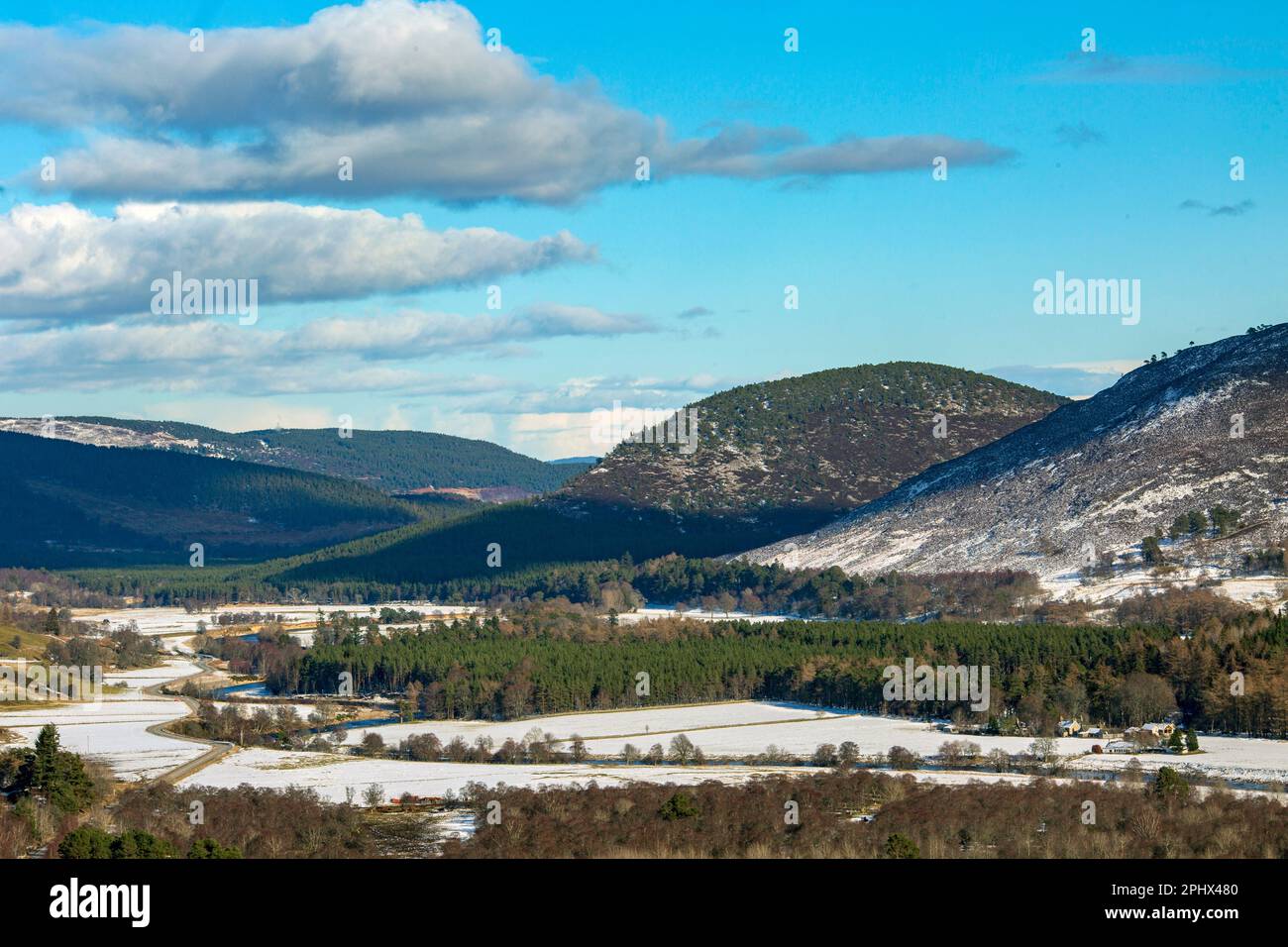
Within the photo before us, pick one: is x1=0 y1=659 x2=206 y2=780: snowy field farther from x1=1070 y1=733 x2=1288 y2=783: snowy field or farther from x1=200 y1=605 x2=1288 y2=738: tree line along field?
x1=1070 y1=733 x2=1288 y2=783: snowy field

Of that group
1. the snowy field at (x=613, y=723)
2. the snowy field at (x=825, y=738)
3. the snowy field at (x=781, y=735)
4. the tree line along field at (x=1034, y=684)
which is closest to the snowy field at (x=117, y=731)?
the snowy field at (x=781, y=735)

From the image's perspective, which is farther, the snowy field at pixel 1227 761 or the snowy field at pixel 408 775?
the snowy field at pixel 408 775

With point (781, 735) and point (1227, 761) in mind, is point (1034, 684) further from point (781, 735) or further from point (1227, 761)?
point (1227, 761)

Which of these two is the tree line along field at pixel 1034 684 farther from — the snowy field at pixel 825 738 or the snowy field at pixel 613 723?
the snowy field at pixel 825 738

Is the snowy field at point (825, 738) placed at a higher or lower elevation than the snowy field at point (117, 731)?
lower

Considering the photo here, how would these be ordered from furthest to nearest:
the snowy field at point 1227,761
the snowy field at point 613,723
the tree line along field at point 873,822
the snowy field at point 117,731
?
the snowy field at point 613,723
the snowy field at point 117,731
the snowy field at point 1227,761
the tree line along field at point 873,822

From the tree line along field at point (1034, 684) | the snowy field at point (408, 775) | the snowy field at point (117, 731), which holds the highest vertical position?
the tree line along field at point (1034, 684)

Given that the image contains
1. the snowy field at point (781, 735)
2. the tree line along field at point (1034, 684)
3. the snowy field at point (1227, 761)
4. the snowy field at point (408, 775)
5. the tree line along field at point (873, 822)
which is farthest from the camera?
the tree line along field at point (1034, 684)

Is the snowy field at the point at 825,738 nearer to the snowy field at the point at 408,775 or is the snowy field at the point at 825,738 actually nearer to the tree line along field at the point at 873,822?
the snowy field at the point at 408,775
